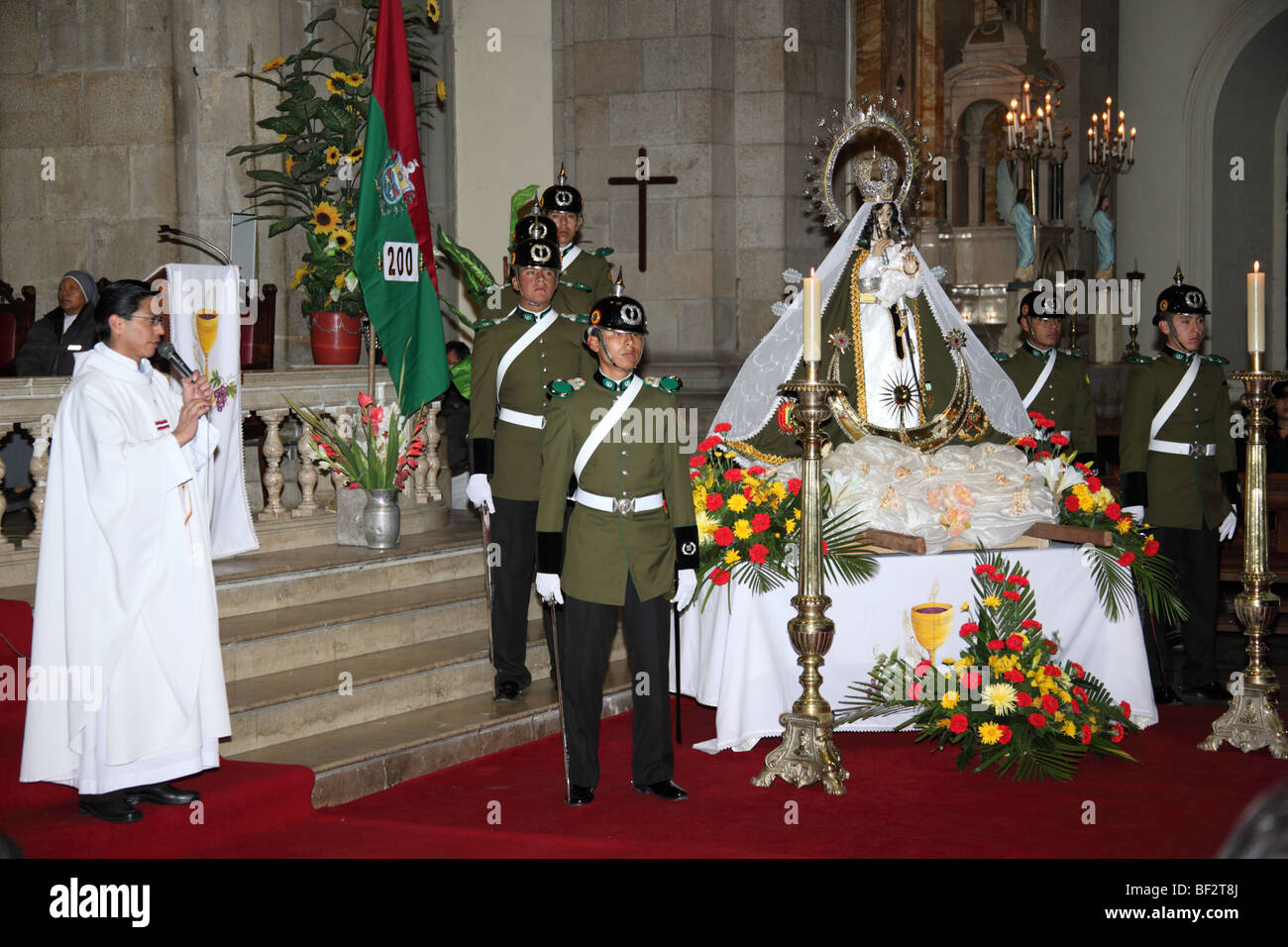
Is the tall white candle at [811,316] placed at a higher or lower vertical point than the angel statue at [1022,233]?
lower

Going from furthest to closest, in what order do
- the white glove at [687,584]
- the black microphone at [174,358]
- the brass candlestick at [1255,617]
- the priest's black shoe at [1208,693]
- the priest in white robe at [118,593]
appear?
the priest's black shoe at [1208,693]
the brass candlestick at [1255,617]
the white glove at [687,584]
the priest in white robe at [118,593]
the black microphone at [174,358]

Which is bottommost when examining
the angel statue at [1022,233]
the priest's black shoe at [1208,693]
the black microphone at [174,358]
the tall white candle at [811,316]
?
the priest's black shoe at [1208,693]

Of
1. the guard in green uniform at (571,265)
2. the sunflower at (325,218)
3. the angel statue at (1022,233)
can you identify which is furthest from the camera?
the angel statue at (1022,233)

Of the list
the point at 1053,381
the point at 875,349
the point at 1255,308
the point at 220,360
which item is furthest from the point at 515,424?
the point at 1255,308

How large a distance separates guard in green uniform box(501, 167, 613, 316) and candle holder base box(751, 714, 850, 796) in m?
2.67

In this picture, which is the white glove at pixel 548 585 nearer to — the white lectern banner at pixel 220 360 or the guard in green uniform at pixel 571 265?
the guard in green uniform at pixel 571 265

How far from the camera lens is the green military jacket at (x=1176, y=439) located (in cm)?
805

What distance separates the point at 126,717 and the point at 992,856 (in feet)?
10.5

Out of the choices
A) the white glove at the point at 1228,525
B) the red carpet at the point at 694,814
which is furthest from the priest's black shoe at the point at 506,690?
the white glove at the point at 1228,525

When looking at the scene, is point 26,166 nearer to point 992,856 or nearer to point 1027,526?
point 1027,526

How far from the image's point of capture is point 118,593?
532 centimetres

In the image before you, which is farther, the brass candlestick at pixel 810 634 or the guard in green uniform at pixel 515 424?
the guard in green uniform at pixel 515 424

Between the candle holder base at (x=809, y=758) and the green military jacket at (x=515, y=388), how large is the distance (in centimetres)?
198

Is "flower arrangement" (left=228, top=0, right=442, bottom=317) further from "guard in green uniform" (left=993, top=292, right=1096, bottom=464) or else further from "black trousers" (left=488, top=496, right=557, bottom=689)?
"guard in green uniform" (left=993, top=292, right=1096, bottom=464)
